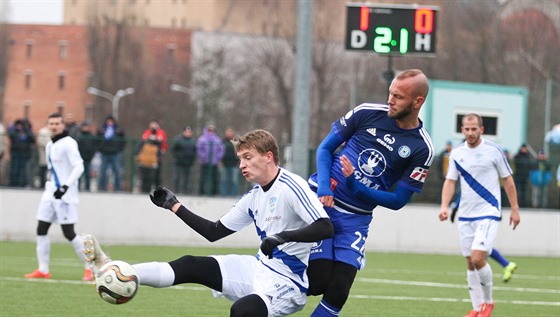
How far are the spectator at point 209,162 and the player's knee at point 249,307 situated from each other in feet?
52.7

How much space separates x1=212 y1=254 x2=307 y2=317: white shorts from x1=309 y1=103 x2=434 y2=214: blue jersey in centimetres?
102

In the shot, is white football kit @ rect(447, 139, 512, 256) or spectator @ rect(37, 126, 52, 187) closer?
white football kit @ rect(447, 139, 512, 256)

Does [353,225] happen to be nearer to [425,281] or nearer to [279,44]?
[425,281]

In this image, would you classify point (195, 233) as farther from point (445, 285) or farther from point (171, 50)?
point (171, 50)

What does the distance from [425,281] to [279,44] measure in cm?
4201

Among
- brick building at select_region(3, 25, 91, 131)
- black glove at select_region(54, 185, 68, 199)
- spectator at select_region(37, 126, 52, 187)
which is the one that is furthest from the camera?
brick building at select_region(3, 25, 91, 131)

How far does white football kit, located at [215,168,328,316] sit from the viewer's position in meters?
7.89

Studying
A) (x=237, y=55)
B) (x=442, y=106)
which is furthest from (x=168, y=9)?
(x=442, y=106)

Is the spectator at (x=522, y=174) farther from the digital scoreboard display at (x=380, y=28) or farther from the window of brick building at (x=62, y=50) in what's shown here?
the window of brick building at (x=62, y=50)

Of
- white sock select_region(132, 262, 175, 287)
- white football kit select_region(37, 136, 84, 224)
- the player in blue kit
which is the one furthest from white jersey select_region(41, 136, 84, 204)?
white sock select_region(132, 262, 175, 287)

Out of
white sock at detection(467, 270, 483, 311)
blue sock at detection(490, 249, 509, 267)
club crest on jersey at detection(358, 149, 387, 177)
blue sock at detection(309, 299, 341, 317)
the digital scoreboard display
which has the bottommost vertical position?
blue sock at detection(490, 249, 509, 267)

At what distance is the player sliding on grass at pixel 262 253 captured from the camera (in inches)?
305

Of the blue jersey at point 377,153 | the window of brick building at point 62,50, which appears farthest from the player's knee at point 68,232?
the window of brick building at point 62,50

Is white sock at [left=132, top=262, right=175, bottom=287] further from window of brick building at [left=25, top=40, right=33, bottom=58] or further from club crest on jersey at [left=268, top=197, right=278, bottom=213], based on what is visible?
window of brick building at [left=25, top=40, right=33, bottom=58]
